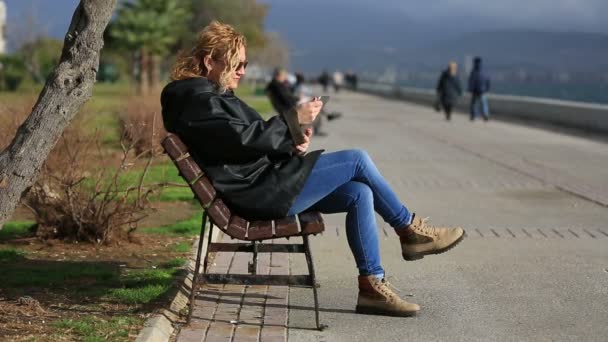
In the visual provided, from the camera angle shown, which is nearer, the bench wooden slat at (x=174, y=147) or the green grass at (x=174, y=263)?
the bench wooden slat at (x=174, y=147)

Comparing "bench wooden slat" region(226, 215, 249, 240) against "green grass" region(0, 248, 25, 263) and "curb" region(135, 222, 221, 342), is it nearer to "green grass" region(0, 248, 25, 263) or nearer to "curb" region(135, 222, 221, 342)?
"curb" region(135, 222, 221, 342)

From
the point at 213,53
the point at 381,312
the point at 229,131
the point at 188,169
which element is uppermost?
the point at 213,53

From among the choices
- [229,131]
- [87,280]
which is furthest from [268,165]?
[87,280]

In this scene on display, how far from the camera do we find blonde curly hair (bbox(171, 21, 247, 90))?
235 inches

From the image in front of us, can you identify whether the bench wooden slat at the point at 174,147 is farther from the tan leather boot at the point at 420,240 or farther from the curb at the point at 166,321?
the tan leather boot at the point at 420,240

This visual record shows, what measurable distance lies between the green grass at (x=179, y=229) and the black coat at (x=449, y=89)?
24.3 meters

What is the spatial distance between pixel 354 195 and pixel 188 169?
0.99m

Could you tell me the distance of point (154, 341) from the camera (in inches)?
205

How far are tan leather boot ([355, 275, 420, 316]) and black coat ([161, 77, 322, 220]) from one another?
0.71 meters

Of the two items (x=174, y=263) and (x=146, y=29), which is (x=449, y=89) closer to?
(x=174, y=263)

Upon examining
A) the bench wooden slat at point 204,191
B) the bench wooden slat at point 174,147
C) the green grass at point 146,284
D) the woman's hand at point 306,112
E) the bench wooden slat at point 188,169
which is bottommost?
the green grass at point 146,284

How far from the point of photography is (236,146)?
568 cm

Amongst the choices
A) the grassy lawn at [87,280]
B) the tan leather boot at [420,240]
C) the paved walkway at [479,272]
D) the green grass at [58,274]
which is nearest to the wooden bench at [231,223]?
the paved walkway at [479,272]

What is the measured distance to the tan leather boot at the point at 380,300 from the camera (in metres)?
6.06
